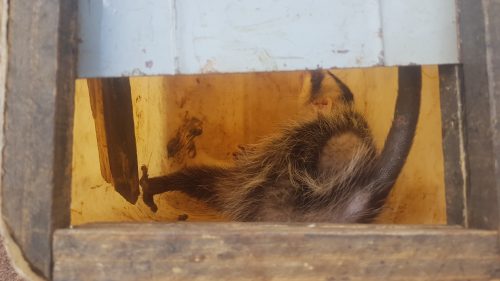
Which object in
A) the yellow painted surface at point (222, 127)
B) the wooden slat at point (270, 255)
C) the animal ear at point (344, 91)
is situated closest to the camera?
the wooden slat at point (270, 255)

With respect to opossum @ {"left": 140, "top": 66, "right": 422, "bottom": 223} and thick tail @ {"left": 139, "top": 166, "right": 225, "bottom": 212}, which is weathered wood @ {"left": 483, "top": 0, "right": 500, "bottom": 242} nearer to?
opossum @ {"left": 140, "top": 66, "right": 422, "bottom": 223}

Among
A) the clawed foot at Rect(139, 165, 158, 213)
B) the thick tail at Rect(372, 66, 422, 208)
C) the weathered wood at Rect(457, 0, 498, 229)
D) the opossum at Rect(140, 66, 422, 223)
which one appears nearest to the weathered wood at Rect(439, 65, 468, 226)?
the weathered wood at Rect(457, 0, 498, 229)

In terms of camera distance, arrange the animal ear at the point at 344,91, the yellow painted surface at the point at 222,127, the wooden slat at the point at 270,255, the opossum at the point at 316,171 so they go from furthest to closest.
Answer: the animal ear at the point at 344,91
the yellow painted surface at the point at 222,127
the opossum at the point at 316,171
the wooden slat at the point at 270,255

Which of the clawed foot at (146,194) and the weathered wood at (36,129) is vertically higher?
the weathered wood at (36,129)

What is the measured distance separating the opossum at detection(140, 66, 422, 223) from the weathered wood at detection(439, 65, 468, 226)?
248mm

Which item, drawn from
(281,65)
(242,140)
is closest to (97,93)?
(242,140)

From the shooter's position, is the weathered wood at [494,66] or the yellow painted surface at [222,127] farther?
the yellow painted surface at [222,127]

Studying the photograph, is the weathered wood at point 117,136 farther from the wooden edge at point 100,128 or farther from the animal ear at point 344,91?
the animal ear at point 344,91

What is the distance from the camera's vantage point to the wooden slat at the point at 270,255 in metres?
0.55

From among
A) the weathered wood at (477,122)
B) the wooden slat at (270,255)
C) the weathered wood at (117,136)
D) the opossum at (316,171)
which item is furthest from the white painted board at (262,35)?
the weathered wood at (117,136)

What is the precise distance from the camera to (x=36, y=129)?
561 mm

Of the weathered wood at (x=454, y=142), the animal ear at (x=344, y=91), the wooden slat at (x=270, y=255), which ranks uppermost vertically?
the animal ear at (x=344, y=91)

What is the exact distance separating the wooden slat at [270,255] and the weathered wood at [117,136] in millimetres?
578

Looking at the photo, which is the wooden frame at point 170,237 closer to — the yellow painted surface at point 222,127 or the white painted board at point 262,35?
the white painted board at point 262,35
